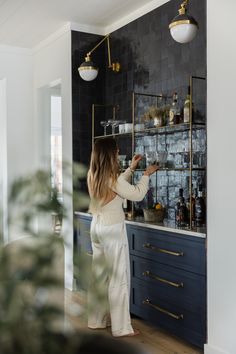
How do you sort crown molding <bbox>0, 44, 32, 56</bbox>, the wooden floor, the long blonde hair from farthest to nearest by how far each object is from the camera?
1. crown molding <bbox>0, 44, 32, 56</bbox>
2. the long blonde hair
3. the wooden floor

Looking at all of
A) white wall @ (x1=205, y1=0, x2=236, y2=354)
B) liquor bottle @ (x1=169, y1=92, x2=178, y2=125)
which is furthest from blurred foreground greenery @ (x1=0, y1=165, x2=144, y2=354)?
liquor bottle @ (x1=169, y1=92, x2=178, y2=125)

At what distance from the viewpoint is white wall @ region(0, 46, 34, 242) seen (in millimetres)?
5641

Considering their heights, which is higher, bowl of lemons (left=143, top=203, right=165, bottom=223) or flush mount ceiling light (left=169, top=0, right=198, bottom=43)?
flush mount ceiling light (left=169, top=0, right=198, bottom=43)

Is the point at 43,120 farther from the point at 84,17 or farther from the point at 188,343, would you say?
the point at 188,343

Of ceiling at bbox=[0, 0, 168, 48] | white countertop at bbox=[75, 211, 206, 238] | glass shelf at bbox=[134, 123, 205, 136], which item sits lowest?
white countertop at bbox=[75, 211, 206, 238]

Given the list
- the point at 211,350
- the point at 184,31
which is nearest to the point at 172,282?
the point at 211,350

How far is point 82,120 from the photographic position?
4.95m

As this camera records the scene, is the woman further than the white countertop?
Yes

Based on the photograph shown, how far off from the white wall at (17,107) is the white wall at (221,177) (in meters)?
3.18

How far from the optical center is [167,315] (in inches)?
133

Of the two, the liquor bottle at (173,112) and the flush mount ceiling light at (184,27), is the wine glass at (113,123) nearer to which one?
the liquor bottle at (173,112)

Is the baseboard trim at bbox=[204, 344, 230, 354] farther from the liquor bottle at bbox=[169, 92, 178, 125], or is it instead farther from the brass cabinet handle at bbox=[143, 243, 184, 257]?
the liquor bottle at bbox=[169, 92, 178, 125]

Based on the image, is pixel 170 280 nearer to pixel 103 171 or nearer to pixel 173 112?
pixel 103 171

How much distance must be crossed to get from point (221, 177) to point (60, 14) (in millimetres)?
2699
